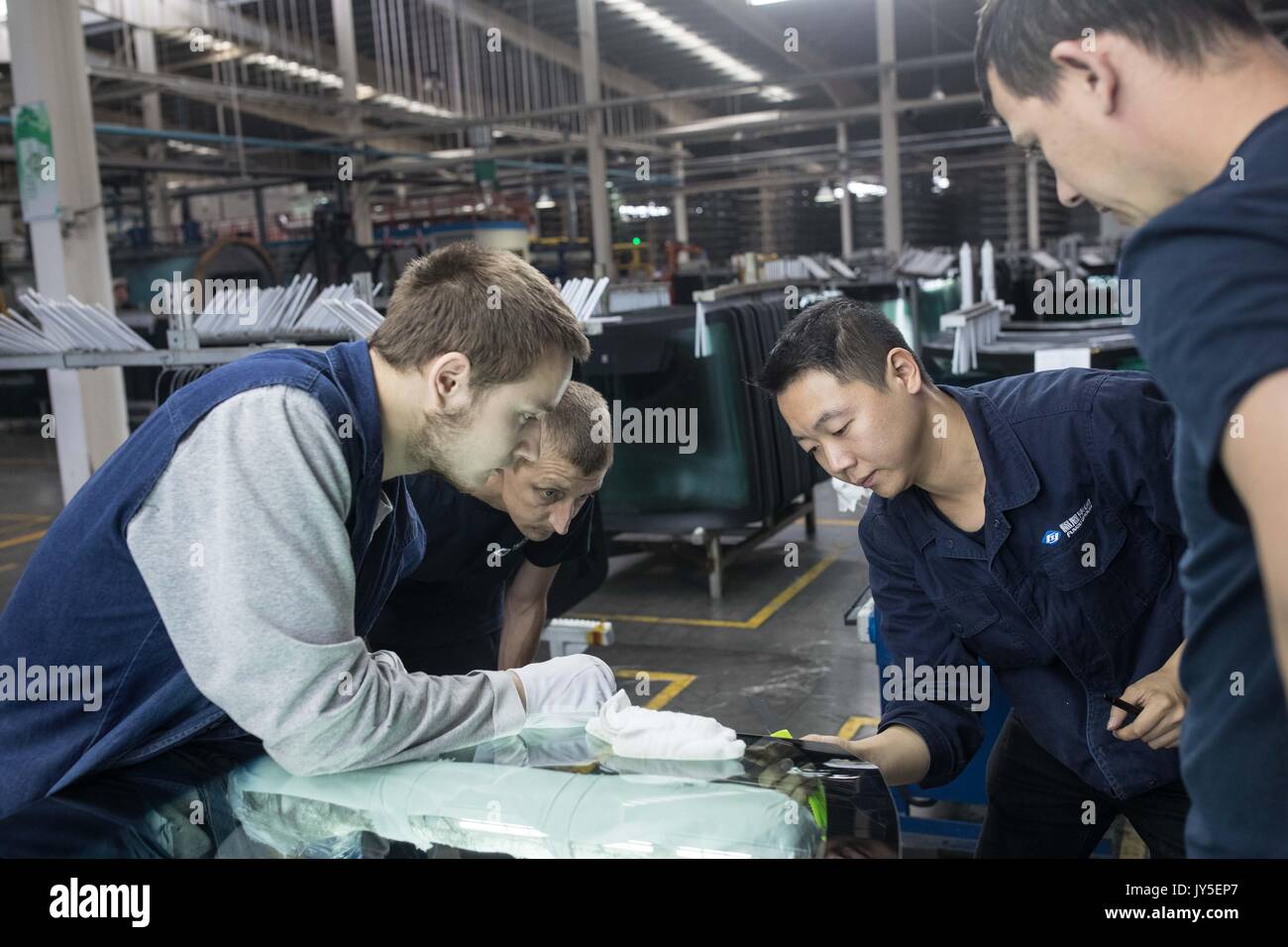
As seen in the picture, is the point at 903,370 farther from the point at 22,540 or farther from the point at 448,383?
the point at 22,540

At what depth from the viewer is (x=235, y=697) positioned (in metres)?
1.26

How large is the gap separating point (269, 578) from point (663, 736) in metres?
0.57

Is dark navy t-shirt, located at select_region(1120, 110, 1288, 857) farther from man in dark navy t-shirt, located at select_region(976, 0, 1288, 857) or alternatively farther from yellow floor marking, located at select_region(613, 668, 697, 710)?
yellow floor marking, located at select_region(613, 668, 697, 710)

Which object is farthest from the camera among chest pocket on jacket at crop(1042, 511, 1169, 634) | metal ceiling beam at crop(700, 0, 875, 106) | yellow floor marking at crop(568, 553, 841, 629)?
metal ceiling beam at crop(700, 0, 875, 106)

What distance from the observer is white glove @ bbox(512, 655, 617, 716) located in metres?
1.62

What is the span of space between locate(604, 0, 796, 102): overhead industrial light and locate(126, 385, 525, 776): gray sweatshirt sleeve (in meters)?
10.8

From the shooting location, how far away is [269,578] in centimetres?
125

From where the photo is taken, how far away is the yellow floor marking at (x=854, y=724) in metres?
3.79

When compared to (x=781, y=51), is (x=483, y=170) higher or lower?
lower

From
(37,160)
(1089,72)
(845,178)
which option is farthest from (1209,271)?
(845,178)

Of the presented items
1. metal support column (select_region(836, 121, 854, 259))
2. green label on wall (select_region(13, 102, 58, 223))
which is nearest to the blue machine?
green label on wall (select_region(13, 102, 58, 223))

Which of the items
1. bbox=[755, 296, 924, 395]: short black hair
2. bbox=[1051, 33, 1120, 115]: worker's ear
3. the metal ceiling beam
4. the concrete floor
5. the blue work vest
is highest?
the metal ceiling beam

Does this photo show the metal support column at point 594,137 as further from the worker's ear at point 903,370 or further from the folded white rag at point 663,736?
the folded white rag at point 663,736
